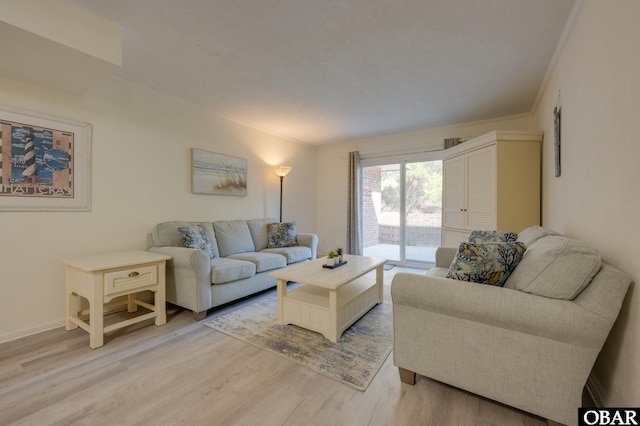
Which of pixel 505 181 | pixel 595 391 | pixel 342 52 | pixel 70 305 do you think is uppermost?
pixel 342 52

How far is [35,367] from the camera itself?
5.69 feet

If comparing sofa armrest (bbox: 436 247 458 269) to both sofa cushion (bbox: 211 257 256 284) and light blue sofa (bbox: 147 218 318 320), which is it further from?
sofa cushion (bbox: 211 257 256 284)

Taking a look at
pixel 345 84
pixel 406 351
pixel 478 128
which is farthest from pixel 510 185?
pixel 406 351

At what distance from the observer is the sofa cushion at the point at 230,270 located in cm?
253

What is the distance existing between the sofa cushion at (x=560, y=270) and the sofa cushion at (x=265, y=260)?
2.38 m

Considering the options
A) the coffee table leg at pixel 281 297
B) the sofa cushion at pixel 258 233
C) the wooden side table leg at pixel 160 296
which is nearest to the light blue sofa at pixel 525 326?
the coffee table leg at pixel 281 297

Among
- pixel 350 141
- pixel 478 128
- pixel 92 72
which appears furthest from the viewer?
pixel 350 141

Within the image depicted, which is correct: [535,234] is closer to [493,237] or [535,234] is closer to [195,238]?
[493,237]

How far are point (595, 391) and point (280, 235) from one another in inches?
128

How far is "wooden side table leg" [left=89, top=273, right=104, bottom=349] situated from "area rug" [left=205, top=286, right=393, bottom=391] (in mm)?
774

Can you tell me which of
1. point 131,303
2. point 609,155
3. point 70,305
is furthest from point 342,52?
point 70,305

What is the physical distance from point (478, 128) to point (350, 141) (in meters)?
2.16

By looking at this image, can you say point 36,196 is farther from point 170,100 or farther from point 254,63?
point 254,63

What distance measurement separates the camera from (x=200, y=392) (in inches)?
59.4
